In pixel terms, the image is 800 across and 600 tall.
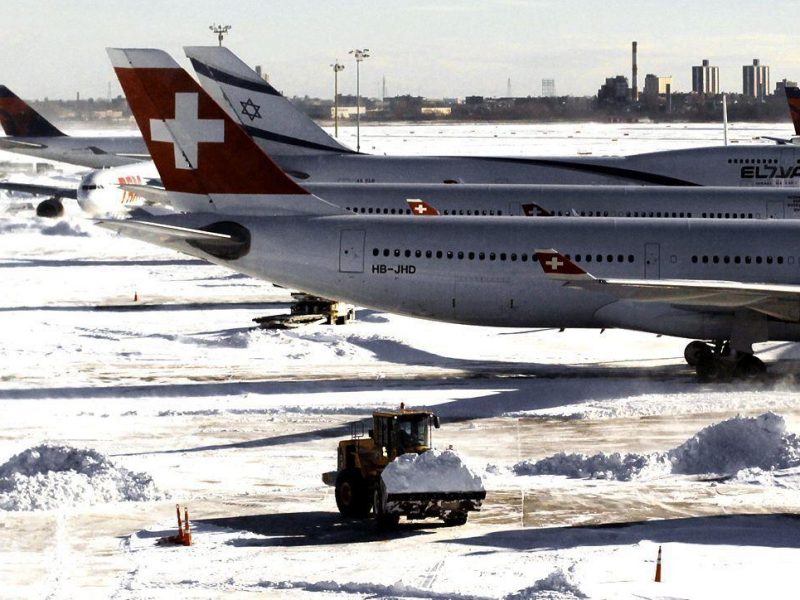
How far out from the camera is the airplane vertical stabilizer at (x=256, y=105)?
54.6 metres

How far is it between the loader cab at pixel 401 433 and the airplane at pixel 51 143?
8272 centimetres

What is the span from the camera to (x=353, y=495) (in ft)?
75.8

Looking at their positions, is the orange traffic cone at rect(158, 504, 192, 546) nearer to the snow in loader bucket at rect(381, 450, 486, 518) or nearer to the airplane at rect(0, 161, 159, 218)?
the snow in loader bucket at rect(381, 450, 486, 518)

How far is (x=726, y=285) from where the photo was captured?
33.5 meters

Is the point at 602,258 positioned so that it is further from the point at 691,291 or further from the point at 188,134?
the point at 188,134

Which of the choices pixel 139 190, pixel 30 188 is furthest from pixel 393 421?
pixel 30 188

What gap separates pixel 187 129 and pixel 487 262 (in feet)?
28.4

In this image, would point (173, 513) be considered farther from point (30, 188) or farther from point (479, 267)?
point (30, 188)

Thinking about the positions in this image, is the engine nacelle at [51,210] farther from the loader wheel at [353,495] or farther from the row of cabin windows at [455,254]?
the loader wheel at [353,495]

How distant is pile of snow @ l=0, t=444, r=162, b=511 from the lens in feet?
78.9

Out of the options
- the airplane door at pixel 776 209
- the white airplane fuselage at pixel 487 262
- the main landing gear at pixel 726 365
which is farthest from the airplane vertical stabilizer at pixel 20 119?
the main landing gear at pixel 726 365

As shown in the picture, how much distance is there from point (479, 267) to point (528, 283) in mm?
1329

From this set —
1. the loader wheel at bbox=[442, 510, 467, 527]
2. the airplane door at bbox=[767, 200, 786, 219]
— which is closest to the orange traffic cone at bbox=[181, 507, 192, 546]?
the loader wheel at bbox=[442, 510, 467, 527]

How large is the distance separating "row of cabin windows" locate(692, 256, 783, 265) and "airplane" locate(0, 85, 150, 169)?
72.4 meters
